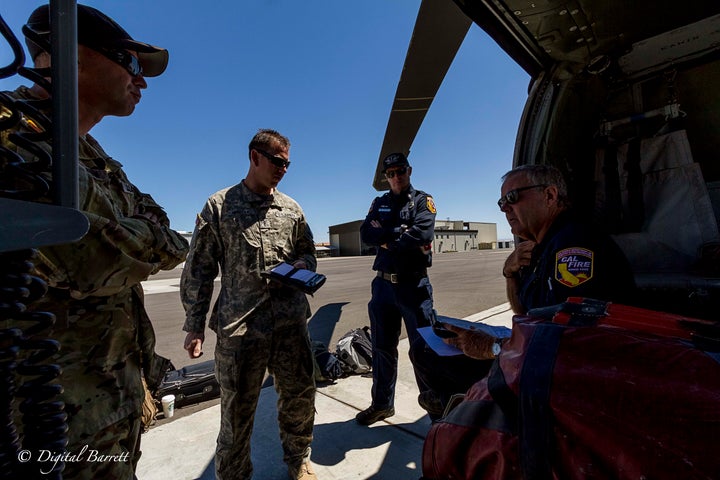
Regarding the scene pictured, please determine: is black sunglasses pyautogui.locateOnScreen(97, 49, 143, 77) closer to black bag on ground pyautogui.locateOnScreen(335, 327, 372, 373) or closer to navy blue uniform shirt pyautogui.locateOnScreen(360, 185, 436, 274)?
navy blue uniform shirt pyautogui.locateOnScreen(360, 185, 436, 274)

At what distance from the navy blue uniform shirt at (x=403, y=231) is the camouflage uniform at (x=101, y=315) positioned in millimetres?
1668

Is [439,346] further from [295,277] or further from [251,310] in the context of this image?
[251,310]

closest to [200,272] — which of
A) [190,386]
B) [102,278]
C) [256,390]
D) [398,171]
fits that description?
[256,390]

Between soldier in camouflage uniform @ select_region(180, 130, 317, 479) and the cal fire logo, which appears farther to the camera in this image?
soldier in camouflage uniform @ select_region(180, 130, 317, 479)

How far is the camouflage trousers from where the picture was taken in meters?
1.64

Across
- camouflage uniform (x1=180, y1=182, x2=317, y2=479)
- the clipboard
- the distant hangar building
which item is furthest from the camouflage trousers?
the distant hangar building

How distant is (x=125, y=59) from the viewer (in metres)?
1.09

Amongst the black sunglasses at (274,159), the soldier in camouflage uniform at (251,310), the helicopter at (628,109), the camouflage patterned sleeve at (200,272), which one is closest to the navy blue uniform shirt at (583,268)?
the helicopter at (628,109)

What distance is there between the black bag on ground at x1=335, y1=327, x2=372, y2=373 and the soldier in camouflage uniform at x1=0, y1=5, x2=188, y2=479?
7.13ft

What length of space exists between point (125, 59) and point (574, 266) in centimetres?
186

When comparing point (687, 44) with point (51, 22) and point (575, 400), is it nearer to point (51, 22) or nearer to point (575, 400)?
point (575, 400)

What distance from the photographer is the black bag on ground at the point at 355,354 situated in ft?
10.4

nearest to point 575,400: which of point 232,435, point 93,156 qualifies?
point 93,156

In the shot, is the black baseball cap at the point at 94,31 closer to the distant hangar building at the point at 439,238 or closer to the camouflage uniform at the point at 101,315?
the camouflage uniform at the point at 101,315
